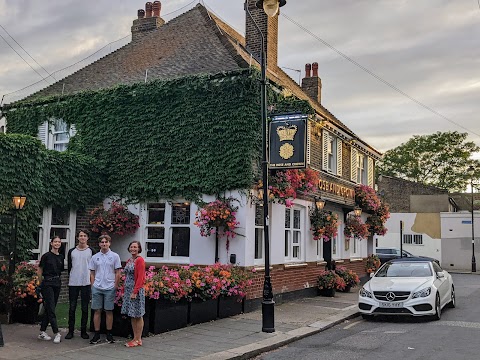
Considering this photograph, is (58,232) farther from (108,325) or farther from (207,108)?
(108,325)

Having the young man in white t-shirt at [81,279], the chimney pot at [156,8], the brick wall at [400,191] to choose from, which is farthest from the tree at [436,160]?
the young man in white t-shirt at [81,279]

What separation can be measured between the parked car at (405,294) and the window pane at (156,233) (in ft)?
19.3

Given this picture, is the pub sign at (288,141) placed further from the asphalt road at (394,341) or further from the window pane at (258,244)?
the asphalt road at (394,341)

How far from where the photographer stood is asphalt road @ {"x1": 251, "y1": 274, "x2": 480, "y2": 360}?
354 inches

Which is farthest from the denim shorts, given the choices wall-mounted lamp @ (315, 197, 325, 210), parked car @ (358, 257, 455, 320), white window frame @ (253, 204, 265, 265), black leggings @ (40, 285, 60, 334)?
wall-mounted lamp @ (315, 197, 325, 210)

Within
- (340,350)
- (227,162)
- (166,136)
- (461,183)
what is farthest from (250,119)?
(461,183)

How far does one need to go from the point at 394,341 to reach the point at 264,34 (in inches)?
412

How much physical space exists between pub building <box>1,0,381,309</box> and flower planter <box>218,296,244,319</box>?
2.18 feet

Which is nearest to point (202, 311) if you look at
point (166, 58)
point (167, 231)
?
point (167, 231)

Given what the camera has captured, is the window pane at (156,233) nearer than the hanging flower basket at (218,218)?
No

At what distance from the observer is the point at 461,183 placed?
2324 inches

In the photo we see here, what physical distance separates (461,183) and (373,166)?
38.4 m

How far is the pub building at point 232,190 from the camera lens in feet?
46.2

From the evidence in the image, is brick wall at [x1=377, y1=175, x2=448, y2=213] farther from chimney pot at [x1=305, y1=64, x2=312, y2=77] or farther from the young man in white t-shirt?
the young man in white t-shirt
